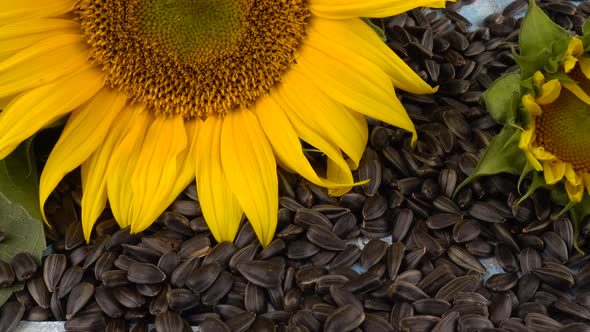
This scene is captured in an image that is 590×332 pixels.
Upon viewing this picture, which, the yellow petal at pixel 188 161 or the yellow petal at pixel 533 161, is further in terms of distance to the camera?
the yellow petal at pixel 188 161

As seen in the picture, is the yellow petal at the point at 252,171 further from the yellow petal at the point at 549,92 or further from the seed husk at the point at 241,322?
the yellow petal at the point at 549,92

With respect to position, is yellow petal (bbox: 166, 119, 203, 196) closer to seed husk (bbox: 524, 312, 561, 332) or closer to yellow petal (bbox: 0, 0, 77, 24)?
yellow petal (bbox: 0, 0, 77, 24)

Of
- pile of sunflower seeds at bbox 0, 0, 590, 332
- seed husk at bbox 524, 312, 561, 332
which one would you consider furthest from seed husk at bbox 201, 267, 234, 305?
seed husk at bbox 524, 312, 561, 332

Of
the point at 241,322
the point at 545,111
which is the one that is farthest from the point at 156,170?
the point at 545,111

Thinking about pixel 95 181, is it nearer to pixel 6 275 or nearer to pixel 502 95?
A: pixel 6 275

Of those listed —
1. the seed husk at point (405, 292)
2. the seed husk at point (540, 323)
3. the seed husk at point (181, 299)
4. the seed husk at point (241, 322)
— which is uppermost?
the seed husk at point (181, 299)

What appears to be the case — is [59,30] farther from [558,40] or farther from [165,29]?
[558,40]

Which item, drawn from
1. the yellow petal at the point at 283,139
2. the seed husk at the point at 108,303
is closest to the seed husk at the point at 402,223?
the yellow petal at the point at 283,139
